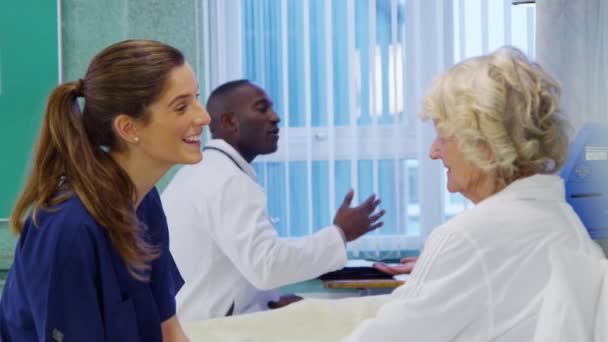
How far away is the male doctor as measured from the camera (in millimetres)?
2326

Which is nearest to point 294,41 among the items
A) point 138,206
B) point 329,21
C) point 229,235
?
point 329,21

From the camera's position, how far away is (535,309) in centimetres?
133

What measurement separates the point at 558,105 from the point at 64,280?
91 cm

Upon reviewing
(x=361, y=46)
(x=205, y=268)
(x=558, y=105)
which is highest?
(x=361, y=46)

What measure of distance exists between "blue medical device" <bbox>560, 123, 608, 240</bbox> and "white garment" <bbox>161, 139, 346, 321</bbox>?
699 millimetres

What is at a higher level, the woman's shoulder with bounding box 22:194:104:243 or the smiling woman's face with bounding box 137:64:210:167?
the smiling woman's face with bounding box 137:64:210:167

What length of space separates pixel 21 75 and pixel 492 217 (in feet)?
8.39

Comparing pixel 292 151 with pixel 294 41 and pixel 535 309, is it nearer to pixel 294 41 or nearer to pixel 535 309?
pixel 294 41

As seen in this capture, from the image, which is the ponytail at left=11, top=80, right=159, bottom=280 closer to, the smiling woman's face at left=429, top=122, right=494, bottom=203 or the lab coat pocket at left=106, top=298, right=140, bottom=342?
the lab coat pocket at left=106, top=298, right=140, bottom=342

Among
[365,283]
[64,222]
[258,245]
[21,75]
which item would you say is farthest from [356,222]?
[21,75]

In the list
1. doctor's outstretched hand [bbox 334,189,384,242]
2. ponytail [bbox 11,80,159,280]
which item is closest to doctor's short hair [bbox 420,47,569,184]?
ponytail [bbox 11,80,159,280]

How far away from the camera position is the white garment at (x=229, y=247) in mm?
2322

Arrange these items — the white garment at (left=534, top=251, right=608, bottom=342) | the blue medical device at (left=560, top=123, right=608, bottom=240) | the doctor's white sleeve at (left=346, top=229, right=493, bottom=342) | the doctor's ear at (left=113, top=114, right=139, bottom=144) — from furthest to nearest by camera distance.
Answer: the blue medical device at (left=560, top=123, right=608, bottom=240) < the doctor's ear at (left=113, top=114, right=139, bottom=144) < the doctor's white sleeve at (left=346, top=229, right=493, bottom=342) < the white garment at (left=534, top=251, right=608, bottom=342)

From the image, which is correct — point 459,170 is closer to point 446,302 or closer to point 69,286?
point 446,302
